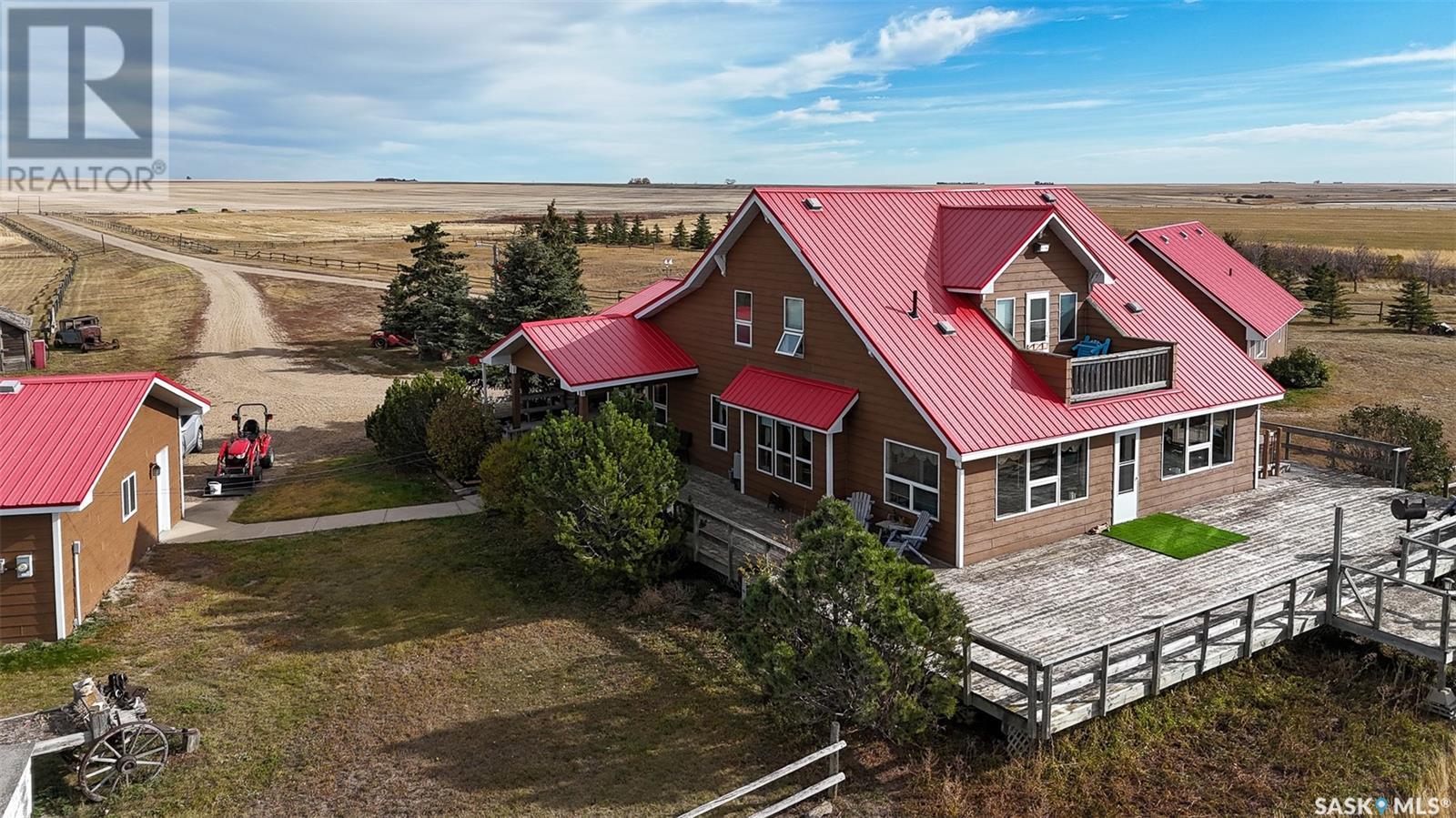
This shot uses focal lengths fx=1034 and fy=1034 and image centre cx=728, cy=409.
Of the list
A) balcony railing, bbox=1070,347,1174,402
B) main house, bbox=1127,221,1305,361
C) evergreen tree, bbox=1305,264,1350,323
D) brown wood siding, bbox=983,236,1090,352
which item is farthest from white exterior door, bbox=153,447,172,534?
evergreen tree, bbox=1305,264,1350,323

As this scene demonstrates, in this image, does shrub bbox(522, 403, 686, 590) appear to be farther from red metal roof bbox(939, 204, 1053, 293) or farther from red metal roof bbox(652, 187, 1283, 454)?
red metal roof bbox(939, 204, 1053, 293)

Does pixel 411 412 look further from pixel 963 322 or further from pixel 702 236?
pixel 702 236

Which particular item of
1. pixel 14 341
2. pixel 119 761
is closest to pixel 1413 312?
pixel 119 761

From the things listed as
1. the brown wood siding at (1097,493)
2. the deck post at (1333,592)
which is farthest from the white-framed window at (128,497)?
the deck post at (1333,592)

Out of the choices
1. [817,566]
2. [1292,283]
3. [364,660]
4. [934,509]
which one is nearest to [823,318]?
[934,509]

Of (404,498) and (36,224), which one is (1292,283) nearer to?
(404,498)

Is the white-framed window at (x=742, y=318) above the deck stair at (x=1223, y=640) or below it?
above

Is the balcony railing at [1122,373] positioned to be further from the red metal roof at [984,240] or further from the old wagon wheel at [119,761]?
the old wagon wheel at [119,761]
